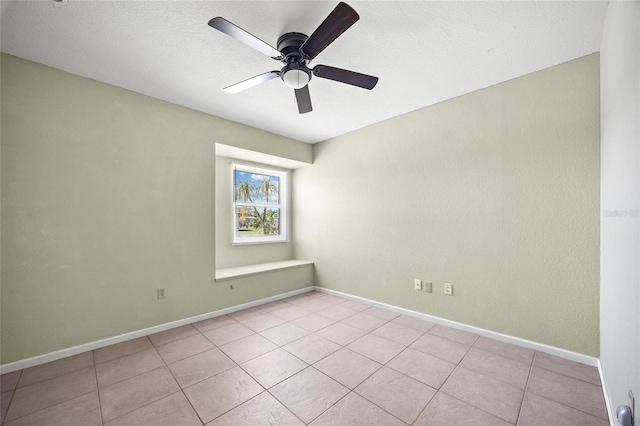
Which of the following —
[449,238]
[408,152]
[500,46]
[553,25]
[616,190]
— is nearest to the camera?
[616,190]

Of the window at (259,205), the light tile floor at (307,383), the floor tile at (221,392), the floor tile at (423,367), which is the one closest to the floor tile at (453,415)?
the light tile floor at (307,383)

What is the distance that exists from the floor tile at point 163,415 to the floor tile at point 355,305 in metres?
2.24

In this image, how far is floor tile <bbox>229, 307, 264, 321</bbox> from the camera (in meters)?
3.24

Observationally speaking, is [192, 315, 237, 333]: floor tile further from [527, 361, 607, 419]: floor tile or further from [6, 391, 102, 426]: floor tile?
[527, 361, 607, 419]: floor tile

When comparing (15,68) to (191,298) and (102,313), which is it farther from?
(191,298)

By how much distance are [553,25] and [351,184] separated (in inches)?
101

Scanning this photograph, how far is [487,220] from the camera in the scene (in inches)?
104

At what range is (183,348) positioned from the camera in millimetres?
2463

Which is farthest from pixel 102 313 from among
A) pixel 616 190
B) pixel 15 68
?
pixel 616 190

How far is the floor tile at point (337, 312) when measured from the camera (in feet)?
10.5

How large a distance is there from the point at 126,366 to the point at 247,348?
972mm

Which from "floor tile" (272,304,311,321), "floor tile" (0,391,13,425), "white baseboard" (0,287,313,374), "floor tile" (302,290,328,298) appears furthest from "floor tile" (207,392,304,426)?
"floor tile" (302,290,328,298)

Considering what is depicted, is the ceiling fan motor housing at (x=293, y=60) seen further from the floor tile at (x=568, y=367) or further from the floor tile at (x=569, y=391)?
the floor tile at (x=568, y=367)

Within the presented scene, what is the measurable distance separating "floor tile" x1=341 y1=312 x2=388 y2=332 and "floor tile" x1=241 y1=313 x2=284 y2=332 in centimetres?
81
